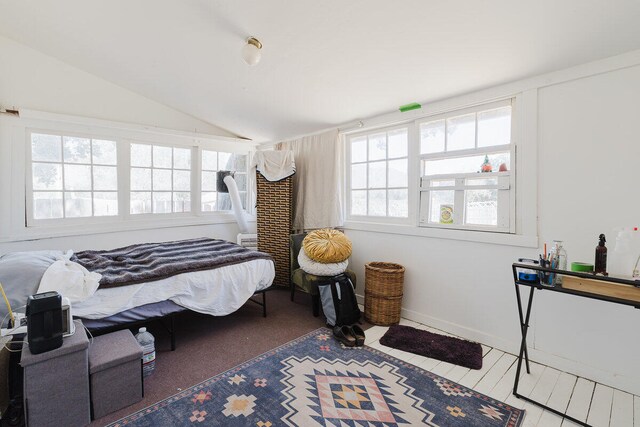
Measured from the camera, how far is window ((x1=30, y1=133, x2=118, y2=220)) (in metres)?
3.17

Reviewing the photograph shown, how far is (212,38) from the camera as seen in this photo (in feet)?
8.01

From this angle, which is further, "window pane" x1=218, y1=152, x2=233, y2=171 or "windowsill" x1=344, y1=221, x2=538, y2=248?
"window pane" x1=218, y1=152, x2=233, y2=171

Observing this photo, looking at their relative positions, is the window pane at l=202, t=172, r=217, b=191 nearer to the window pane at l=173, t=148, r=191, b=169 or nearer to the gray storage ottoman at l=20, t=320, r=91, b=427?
the window pane at l=173, t=148, r=191, b=169

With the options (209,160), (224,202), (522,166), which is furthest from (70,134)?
(522,166)

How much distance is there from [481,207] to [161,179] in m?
3.82

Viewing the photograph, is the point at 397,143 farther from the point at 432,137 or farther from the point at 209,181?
the point at 209,181

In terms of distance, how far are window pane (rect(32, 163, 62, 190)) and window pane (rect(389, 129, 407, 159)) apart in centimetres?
364

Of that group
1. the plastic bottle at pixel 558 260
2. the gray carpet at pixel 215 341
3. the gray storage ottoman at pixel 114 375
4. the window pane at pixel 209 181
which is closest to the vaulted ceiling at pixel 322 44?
the window pane at pixel 209 181

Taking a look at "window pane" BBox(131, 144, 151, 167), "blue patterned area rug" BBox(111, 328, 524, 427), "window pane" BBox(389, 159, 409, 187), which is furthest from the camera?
"window pane" BBox(131, 144, 151, 167)

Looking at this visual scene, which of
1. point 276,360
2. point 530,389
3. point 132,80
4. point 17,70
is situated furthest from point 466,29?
point 17,70

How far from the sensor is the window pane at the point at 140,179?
3.77m

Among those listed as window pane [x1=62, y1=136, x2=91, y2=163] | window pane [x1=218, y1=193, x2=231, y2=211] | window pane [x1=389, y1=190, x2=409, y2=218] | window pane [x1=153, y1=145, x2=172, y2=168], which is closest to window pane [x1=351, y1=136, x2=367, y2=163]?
window pane [x1=389, y1=190, x2=409, y2=218]

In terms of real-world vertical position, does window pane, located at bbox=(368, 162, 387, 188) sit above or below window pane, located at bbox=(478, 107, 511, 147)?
below

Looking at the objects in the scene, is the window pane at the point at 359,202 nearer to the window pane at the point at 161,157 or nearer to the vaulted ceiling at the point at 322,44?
the vaulted ceiling at the point at 322,44
